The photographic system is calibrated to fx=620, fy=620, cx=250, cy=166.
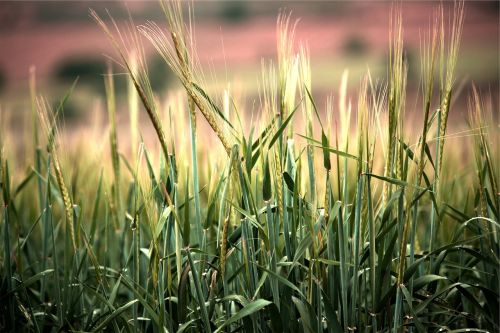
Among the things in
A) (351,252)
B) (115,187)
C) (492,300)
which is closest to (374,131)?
(351,252)

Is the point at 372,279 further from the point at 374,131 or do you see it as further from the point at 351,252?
the point at 374,131

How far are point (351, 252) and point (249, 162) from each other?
31 centimetres

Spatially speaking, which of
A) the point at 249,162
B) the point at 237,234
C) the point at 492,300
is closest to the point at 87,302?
the point at 237,234

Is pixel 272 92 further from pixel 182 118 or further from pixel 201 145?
pixel 201 145

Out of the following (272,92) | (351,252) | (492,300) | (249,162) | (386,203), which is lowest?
(492,300)

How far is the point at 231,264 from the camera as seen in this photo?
56.6 inches

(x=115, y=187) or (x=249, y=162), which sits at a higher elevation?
(x=249, y=162)

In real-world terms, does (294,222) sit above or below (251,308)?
above

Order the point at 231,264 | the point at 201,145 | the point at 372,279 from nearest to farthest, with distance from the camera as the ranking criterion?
the point at 372,279, the point at 231,264, the point at 201,145

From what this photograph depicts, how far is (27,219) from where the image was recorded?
7.67 feet

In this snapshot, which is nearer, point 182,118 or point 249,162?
point 249,162

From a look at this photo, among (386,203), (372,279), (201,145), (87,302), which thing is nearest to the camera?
(372,279)

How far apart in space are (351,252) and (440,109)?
1.20ft

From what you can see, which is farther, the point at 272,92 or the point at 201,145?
the point at 201,145
